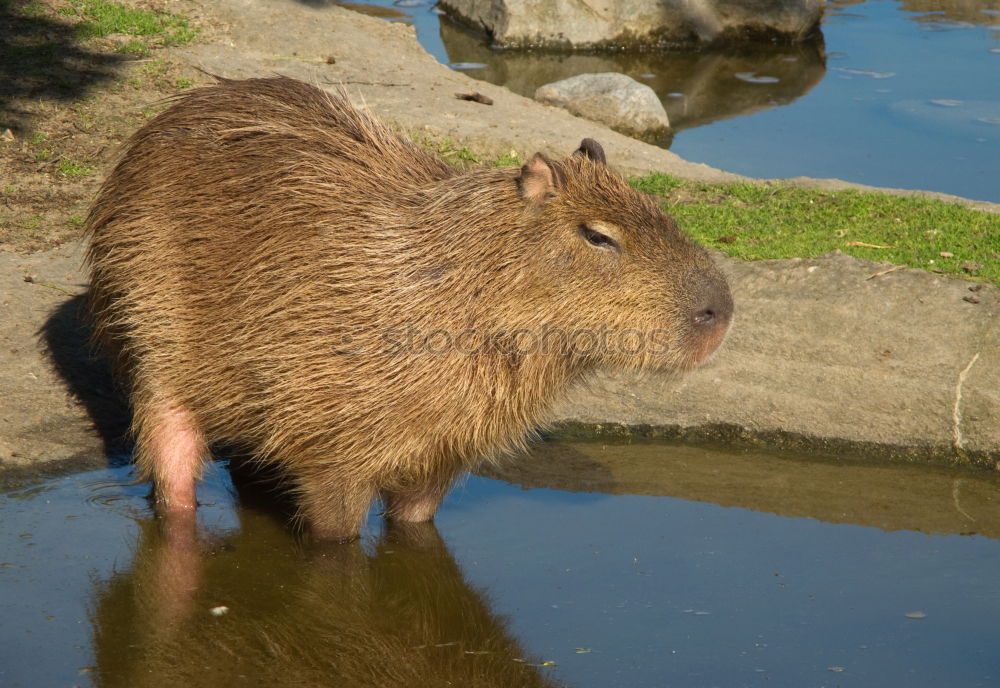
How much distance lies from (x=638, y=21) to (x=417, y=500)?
8.16 m

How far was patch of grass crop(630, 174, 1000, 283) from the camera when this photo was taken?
5.68m

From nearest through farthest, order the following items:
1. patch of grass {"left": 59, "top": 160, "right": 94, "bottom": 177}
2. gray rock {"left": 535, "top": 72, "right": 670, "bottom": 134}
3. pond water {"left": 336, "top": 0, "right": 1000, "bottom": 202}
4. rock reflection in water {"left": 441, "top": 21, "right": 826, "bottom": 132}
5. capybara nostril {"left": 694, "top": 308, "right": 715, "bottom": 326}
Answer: capybara nostril {"left": 694, "top": 308, "right": 715, "bottom": 326}, patch of grass {"left": 59, "top": 160, "right": 94, "bottom": 177}, pond water {"left": 336, "top": 0, "right": 1000, "bottom": 202}, gray rock {"left": 535, "top": 72, "right": 670, "bottom": 134}, rock reflection in water {"left": 441, "top": 21, "right": 826, "bottom": 132}

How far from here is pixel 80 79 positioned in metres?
7.29

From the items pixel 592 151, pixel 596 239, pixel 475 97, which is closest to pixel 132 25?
pixel 475 97

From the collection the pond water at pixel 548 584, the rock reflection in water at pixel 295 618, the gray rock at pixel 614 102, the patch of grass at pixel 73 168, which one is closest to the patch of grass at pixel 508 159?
the gray rock at pixel 614 102

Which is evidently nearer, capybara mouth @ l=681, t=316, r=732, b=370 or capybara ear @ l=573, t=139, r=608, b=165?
capybara mouth @ l=681, t=316, r=732, b=370

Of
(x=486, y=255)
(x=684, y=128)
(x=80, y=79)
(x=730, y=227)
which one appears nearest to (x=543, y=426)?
(x=486, y=255)

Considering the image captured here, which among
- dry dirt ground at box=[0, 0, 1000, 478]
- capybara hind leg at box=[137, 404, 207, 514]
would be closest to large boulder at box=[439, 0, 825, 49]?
dry dirt ground at box=[0, 0, 1000, 478]

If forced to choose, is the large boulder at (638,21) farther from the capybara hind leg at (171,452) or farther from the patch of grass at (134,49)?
the capybara hind leg at (171,452)

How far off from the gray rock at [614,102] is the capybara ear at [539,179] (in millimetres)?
5467

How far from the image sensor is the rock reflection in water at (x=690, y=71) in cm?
1002

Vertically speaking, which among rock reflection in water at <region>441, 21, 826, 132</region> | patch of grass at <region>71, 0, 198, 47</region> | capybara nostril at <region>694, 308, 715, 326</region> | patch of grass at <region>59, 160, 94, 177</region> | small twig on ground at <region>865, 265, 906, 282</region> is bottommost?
rock reflection in water at <region>441, 21, 826, 132</region>

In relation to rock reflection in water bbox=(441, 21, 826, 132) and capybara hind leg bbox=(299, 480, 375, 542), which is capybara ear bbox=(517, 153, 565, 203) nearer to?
capybara hind leg bbox=(299, 480, 375, 542)

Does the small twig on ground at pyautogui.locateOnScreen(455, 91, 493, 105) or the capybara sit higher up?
the capybara
